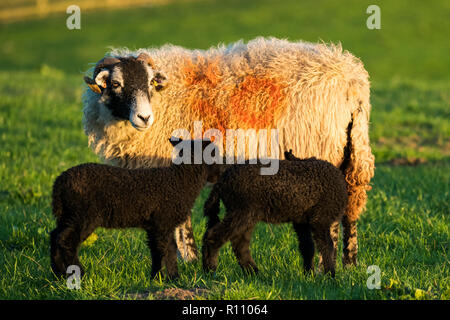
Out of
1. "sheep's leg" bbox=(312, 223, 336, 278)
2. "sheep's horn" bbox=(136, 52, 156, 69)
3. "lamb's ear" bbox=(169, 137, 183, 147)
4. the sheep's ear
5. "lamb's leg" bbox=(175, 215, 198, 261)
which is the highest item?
"sheep's horn" bbox=(136, 52, 156, 69)

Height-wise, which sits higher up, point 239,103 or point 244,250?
point 239,103

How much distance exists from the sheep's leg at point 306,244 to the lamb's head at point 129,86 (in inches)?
70.0

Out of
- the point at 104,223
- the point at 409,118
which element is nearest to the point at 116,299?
the point at 104,223

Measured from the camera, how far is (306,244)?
607 centimetres

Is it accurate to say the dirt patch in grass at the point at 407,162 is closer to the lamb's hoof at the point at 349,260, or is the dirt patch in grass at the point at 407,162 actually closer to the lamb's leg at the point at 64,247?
the lamb's hoof at the point at 349,260

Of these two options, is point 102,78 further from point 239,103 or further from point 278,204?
point 278,204

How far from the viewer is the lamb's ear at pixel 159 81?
6.89 m

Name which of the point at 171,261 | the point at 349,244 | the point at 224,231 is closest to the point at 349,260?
the point at 349,244

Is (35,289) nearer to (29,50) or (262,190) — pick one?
(262,190)

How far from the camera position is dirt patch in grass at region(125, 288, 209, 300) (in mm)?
5207

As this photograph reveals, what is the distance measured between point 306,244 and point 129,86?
233 centimetres

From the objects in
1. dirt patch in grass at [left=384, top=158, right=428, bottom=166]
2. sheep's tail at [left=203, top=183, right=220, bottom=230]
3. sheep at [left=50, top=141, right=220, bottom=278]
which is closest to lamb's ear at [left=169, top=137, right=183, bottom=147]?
sheep at [left=50, top=141, right=220, bottom=278]

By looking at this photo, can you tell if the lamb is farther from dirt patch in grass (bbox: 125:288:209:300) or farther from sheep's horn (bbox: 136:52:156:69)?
sheep's horn (bbox: 136:52:156:69)

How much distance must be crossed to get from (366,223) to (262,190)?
3187mm
